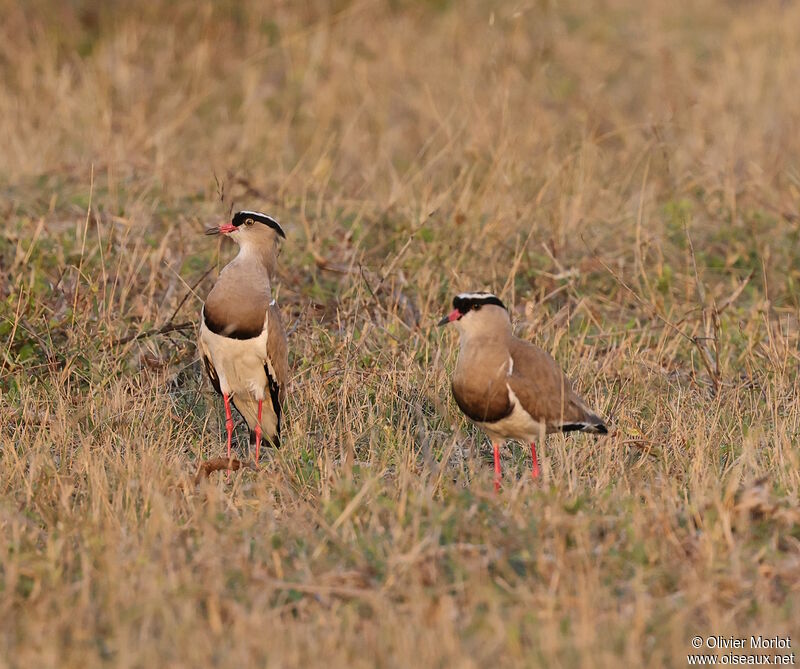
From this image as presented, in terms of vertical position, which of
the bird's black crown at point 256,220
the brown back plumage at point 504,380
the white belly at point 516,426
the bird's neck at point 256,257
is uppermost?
the bird's black crown at point 256,220

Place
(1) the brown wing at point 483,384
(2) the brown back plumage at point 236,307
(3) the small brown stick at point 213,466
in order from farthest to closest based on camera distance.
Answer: (2) the brown back plumage at point 236,307 < (3) the small brown stick at point 213,466 < (1) the brown wing at point 483,384

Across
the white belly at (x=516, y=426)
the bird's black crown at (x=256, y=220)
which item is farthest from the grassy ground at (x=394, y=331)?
the bird's black crown at (x=256, y=220)

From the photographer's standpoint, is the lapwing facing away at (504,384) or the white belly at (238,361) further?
the white belly at (238,361)

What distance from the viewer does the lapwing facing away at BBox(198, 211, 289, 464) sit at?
573cm

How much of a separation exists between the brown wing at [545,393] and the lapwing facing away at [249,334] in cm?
117

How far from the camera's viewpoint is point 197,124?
10766mm

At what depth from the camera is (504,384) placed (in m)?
5.10

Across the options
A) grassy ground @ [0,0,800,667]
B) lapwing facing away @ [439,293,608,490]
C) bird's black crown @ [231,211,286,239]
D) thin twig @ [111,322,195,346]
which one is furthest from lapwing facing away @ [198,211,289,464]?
lapwing facing away @ [439,293,608,490]

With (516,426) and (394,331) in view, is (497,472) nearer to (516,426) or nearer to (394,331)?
(516,426)

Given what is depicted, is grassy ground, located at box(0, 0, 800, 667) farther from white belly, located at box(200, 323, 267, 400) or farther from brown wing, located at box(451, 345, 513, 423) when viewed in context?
white belly, located at box(200, 323, 267, 400)

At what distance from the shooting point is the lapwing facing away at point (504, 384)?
16.7 ft

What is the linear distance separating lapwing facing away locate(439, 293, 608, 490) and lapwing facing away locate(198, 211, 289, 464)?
96cm

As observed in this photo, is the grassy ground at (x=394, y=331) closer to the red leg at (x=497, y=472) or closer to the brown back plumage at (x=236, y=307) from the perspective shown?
the red leg at (x=497, y=472)

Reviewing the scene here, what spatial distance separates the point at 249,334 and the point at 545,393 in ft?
4.54
